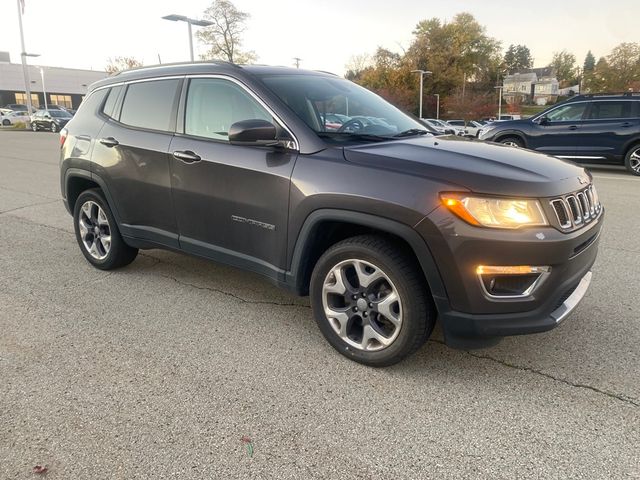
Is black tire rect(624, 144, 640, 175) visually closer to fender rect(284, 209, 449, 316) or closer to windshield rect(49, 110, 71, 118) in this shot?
fender rect(284, 209, 449, 316)

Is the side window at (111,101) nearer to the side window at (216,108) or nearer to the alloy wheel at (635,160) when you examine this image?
the side window at (216,108)

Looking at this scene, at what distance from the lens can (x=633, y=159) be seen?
38.5ft

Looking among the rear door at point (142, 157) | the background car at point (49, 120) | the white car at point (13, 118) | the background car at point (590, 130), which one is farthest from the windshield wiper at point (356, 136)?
the white car at point (13, 118)

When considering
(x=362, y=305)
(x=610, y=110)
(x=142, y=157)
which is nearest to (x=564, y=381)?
(x=362, y=305)

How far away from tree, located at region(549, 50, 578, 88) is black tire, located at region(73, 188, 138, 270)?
134 metres

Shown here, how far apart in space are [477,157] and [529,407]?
138 centimetres

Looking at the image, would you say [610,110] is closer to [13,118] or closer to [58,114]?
[58,114]

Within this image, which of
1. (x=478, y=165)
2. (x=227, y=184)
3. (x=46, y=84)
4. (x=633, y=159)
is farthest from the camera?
(x=46, y=84)

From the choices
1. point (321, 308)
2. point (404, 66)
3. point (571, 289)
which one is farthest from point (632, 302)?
point (404, 66)

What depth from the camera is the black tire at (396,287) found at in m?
2.76

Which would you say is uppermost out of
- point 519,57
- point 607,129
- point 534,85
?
point 519,57

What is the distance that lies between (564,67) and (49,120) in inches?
4861

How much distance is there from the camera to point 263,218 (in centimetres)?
329

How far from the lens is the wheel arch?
266cm
